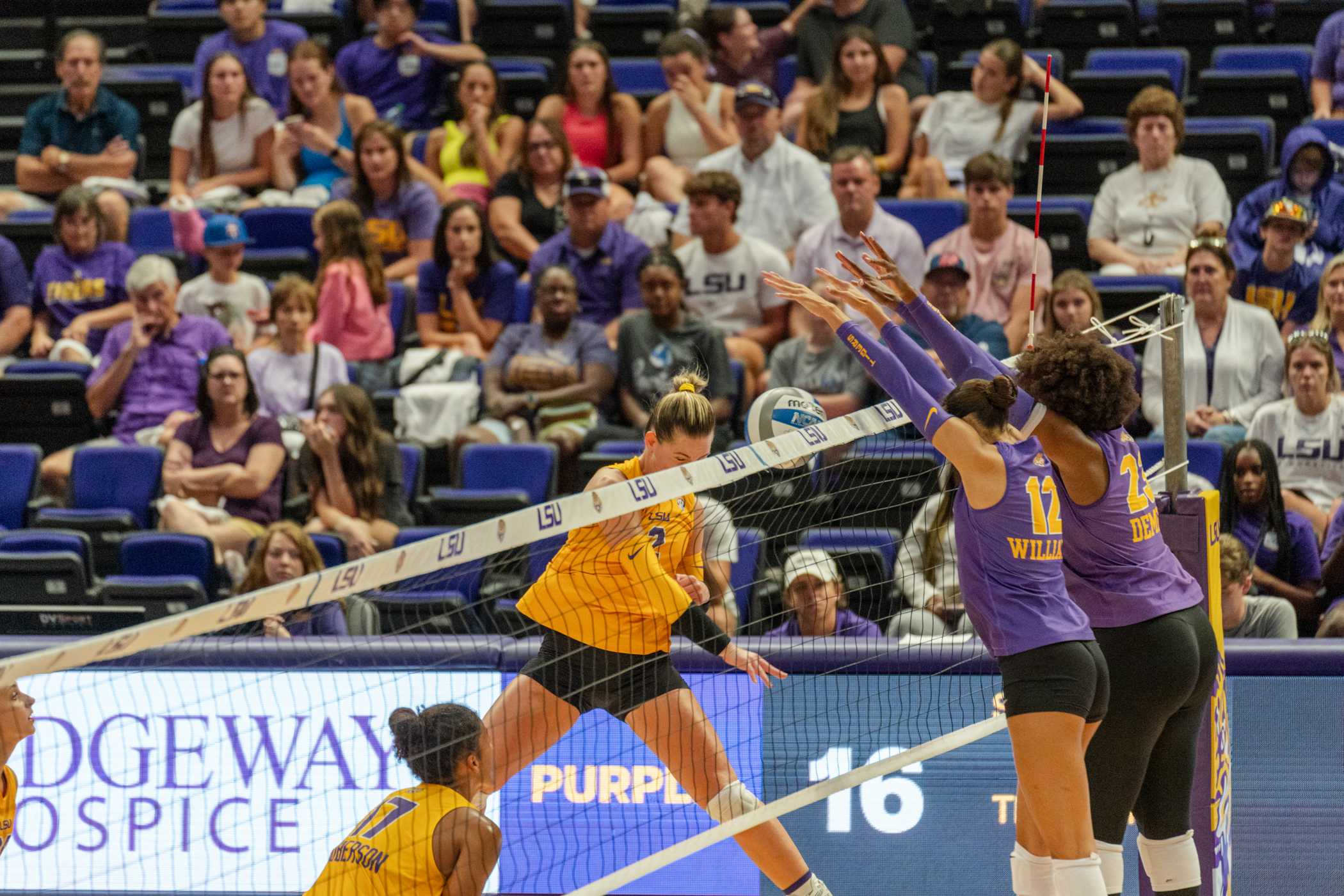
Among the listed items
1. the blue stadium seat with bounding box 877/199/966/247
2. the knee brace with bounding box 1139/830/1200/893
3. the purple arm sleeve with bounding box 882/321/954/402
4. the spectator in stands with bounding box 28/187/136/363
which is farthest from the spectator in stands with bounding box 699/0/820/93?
the knee brace with bounding box 1139/830/1200/893

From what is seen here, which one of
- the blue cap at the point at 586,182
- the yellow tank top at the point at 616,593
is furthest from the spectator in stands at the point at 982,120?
the yellow tank top at the point at 616,593

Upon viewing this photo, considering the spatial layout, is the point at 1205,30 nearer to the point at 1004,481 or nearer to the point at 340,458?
the point at 340,458

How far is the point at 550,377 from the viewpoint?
9.44 metres

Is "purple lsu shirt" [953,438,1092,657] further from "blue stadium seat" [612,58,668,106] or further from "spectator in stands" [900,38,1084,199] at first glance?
"blue stadium seat" [612,58,668,106]

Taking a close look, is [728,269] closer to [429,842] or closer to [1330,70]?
[1330,70]

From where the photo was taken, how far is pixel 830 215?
33.5 feet

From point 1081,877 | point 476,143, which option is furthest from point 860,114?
point 1081,877

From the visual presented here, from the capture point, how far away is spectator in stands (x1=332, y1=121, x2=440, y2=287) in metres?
10.7

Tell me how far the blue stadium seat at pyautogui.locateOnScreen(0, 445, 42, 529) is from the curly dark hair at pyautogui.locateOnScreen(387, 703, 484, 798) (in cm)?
519

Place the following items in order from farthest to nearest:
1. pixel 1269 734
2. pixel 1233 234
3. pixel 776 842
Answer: pixel 1233 234 < pixel 1269 734 < pixel 776 842

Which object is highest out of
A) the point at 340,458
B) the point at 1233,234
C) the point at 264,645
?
the point at 1233,234

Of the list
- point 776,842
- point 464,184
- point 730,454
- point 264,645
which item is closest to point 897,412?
point 730,454

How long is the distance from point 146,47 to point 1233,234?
28.4ft

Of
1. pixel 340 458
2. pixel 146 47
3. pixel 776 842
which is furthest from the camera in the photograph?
pixel 146 47
